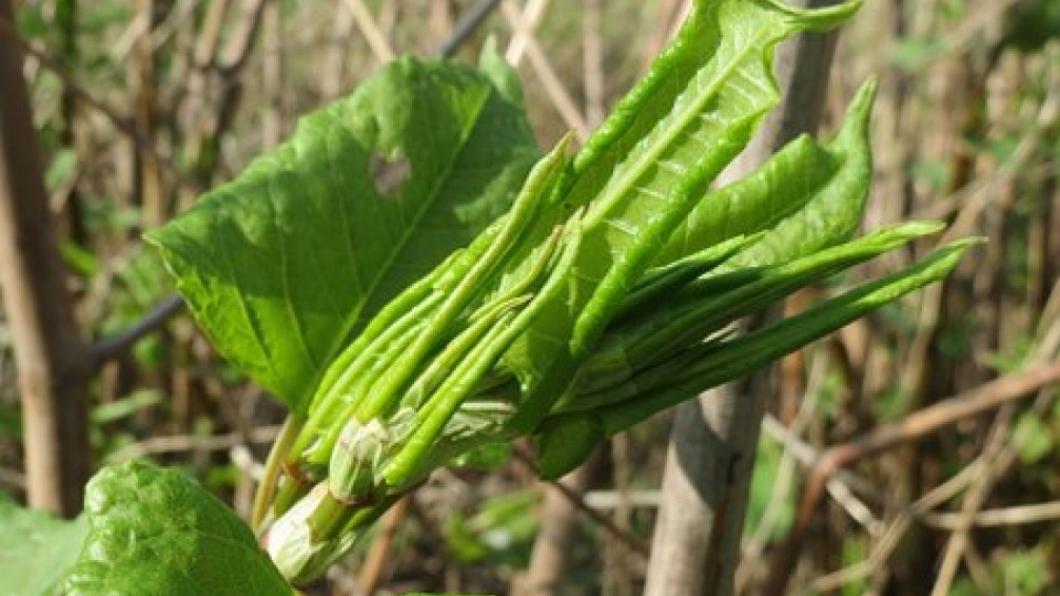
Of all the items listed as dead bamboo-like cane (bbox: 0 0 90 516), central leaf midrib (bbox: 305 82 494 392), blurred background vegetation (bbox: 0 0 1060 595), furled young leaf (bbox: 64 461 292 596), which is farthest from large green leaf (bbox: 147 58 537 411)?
blurred background vegetation (bbox: 0 0 1060 595)

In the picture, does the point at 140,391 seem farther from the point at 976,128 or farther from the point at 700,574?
the point at 700,574

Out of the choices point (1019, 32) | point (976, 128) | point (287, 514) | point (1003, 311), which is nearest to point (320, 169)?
point (287, 514)

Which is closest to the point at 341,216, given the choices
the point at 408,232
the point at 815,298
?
the point at 408,232

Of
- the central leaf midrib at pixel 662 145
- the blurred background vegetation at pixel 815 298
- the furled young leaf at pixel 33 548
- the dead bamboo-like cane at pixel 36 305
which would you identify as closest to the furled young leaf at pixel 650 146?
the central leaf midrib at pixel 662 145

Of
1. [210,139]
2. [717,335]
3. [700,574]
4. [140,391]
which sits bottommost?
[140,391]

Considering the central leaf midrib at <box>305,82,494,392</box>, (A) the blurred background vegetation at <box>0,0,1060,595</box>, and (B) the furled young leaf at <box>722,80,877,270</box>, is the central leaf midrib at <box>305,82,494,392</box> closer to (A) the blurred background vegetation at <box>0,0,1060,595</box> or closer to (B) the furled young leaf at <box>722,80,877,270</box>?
(B) the furled young leaf at <box>722,80,877,270</box>

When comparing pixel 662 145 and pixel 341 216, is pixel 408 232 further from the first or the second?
pixel 662 145
